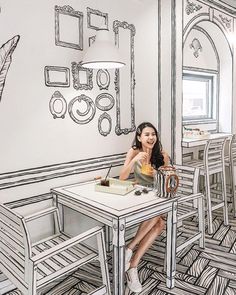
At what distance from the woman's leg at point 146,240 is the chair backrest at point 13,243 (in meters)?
0.92

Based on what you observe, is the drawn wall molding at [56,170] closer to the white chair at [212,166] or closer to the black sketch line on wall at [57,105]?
the black sketch line on wall at [57,105]

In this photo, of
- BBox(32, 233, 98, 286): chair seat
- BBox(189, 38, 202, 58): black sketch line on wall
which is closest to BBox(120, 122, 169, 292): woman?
BBox(32, 233, 98, 286): chair seat

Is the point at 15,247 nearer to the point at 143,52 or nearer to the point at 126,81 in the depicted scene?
the point at 126,81

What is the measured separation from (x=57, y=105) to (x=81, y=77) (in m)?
0.32

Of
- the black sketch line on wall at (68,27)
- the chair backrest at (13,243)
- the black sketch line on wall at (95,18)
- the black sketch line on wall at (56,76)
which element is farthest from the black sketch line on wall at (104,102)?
the chair backrest at (13,243)

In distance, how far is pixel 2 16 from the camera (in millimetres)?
2008

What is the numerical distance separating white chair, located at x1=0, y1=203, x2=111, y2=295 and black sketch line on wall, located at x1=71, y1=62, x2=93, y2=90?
113cm

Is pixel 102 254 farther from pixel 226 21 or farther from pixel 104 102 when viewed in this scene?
pixel 226 21

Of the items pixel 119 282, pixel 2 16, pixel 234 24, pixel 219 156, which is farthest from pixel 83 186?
pixel 234 24

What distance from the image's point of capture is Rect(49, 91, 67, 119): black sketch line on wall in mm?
2328

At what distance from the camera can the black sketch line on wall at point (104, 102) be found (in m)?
2.62

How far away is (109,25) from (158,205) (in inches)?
63.6

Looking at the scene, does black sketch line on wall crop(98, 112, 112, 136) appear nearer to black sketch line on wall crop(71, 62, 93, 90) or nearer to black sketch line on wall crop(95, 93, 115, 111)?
black sketch line on wall crop(95, 93, 115, 111)

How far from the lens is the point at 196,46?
4.14 metres
